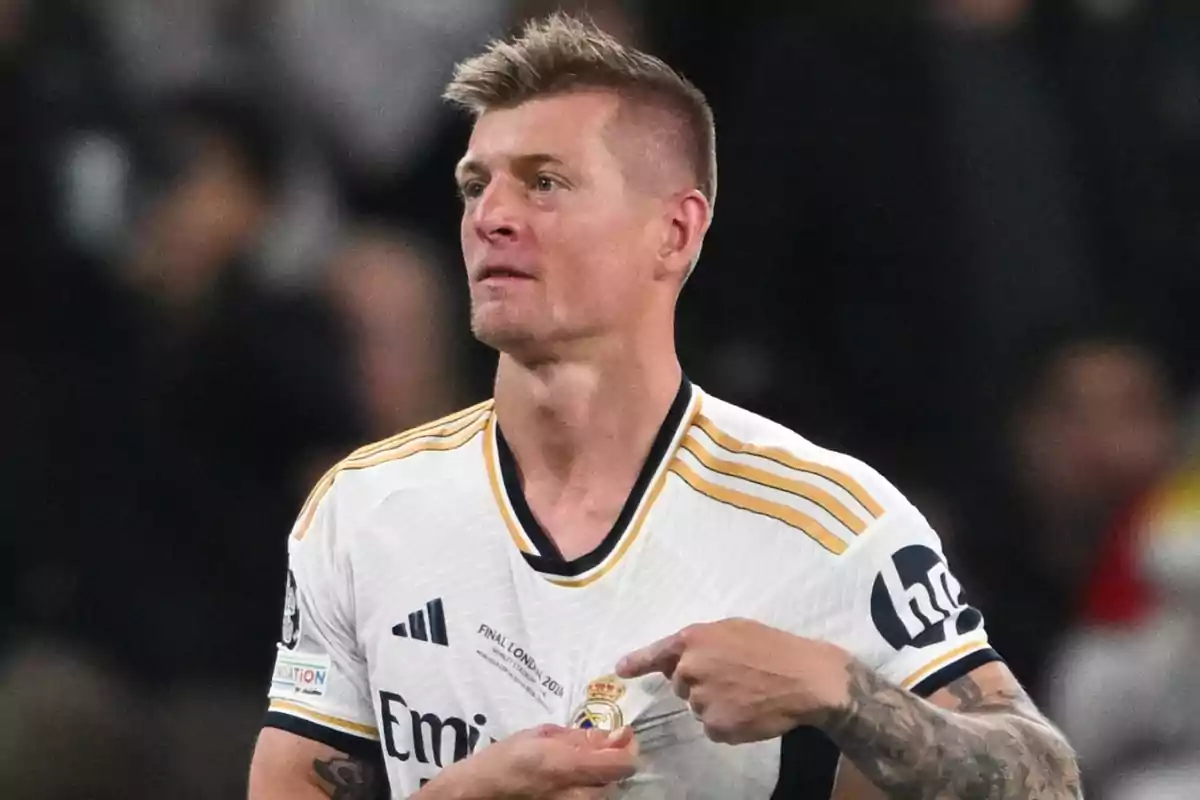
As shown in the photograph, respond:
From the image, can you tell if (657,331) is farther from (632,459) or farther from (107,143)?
(107,143)

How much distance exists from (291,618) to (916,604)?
698 millimetres

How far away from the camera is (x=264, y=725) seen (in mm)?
1895

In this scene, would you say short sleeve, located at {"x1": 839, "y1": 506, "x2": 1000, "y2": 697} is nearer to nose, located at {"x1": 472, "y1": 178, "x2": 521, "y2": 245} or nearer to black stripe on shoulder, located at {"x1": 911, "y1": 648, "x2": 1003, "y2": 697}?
black stripe on shoulder, located at {"x1": 911, "y1": 648, "x2": 1003, "y2": 697}

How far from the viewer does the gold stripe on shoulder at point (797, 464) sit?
1747 mm

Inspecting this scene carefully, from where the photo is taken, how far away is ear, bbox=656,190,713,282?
1.82 metres

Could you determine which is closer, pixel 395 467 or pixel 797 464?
pixel 797 464

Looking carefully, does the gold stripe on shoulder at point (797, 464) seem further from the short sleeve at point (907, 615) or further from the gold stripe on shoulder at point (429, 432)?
the gold stripe on shoulder at point (429, 432)

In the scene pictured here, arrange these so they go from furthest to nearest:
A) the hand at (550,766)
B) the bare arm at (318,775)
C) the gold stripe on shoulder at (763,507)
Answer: the bare arm at (318,775) < the gold stripe on shoulder at (763,507) < the hand at (550,766)

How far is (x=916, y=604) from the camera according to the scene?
1677 mm

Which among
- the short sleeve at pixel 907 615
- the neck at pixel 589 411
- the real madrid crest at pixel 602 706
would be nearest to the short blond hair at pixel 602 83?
the neck at pixel 589 411

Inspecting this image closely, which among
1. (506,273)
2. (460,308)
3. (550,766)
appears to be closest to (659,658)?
(550,766)

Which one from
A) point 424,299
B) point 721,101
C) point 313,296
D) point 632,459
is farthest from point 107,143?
point 632,459

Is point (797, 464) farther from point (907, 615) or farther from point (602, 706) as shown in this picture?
point (602, 706)

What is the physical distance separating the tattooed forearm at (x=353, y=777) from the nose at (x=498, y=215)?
60cm
